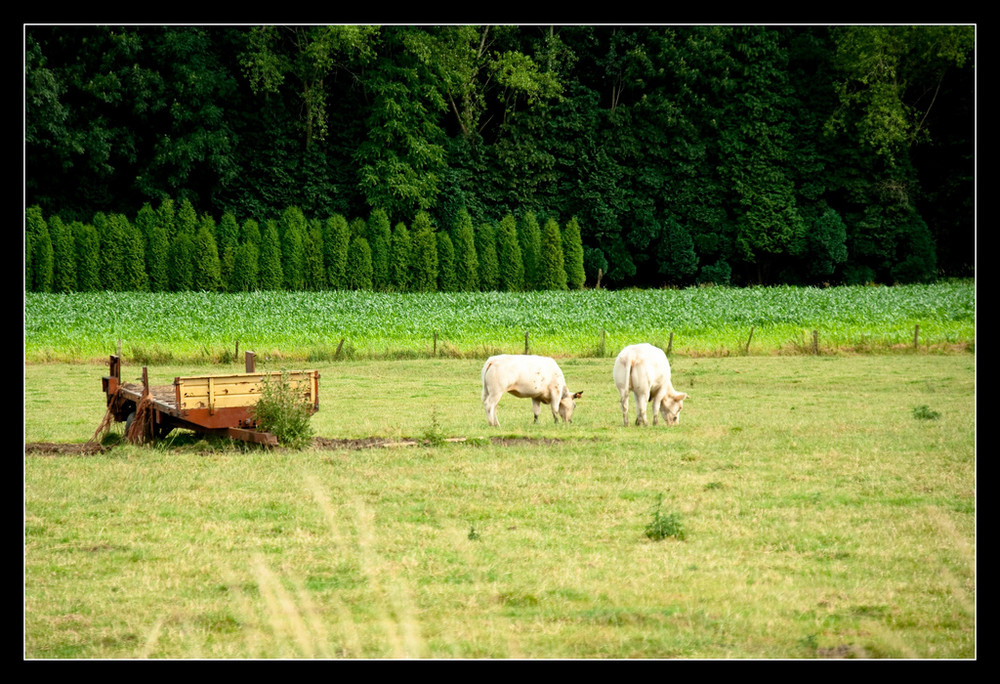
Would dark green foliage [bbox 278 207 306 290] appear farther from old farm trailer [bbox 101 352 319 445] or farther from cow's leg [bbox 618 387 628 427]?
old farm trailer [bbox 101 352 319 445]

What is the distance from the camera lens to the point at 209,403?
14734mm

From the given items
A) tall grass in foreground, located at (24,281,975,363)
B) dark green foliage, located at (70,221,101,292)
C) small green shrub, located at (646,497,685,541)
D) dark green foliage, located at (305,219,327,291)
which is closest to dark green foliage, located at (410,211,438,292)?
dark green foliage, located at (305,219,327,291)

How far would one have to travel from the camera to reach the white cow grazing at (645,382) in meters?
17.9

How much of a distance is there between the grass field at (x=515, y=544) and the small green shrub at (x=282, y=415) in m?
0.34

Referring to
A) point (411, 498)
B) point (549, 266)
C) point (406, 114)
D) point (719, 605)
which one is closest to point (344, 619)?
point (719, 605)

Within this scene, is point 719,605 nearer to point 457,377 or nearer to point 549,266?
point 457,377

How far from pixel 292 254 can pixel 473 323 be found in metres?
17.4

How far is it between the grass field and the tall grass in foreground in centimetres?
1405

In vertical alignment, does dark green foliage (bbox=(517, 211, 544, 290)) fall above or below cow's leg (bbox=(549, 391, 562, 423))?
Answer: above

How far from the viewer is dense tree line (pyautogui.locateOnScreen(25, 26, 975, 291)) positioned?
174 feet

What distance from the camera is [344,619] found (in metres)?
8.02

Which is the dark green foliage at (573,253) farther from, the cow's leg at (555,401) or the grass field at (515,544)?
the grass field at (515,544)

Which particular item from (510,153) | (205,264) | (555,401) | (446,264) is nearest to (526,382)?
(555,401)

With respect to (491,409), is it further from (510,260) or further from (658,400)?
(510,260)
